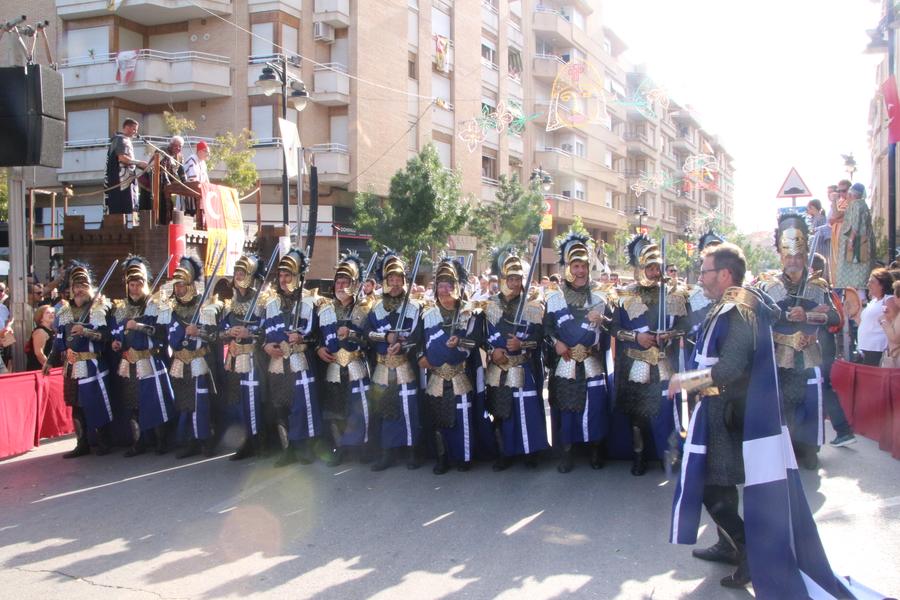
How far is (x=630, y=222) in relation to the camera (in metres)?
45.5

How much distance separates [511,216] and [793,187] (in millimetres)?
19582

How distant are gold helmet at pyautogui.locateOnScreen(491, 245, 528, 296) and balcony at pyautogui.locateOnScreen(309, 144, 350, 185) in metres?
19.8

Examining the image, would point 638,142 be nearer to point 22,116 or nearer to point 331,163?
point 331,163

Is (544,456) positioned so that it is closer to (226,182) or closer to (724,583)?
(724,583)

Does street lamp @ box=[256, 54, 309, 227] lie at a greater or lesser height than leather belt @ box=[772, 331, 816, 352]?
greater

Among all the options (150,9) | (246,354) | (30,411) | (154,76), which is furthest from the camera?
(150,9)

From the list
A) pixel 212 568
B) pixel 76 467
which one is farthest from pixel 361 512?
pixel 76 467

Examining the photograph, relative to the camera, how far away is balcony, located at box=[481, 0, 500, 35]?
33531mm

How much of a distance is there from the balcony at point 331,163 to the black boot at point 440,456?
20.4m

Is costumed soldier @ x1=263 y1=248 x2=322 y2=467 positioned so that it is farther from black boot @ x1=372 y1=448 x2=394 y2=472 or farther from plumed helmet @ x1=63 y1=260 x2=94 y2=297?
plumed helmet @ x1=63 y1=260 x2=94 y2=297

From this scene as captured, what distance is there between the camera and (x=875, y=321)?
856 centimetres

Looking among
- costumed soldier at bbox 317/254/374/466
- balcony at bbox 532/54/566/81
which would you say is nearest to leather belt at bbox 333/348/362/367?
costumed soldier at bbox 317/254/374/466

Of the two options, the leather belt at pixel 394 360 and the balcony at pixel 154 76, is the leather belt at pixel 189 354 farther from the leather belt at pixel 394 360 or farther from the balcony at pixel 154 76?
the balcony at pixel 154 76

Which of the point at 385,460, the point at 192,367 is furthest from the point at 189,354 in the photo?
the point at 385,460
